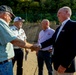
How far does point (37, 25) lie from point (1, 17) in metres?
18.8

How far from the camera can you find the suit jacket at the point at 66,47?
5.34m

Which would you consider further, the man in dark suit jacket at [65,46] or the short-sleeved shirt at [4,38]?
the man in dark suit jacket at [65,46]

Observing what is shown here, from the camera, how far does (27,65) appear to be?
11289 mm

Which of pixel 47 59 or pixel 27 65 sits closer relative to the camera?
pixel 47 59

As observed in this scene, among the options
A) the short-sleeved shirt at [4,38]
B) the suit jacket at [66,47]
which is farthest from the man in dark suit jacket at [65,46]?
the short-sleeved shirt at [4,38]

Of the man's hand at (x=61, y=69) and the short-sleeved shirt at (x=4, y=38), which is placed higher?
the short-sleeved shirt at (x=4, y=38)

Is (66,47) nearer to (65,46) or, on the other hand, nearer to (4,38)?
(65,46)

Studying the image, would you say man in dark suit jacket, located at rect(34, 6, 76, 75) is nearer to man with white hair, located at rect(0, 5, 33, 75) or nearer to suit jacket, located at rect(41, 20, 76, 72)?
suit jacket, located at rect(41, 20, 76, 72)

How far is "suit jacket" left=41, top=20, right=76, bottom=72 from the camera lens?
5340mm

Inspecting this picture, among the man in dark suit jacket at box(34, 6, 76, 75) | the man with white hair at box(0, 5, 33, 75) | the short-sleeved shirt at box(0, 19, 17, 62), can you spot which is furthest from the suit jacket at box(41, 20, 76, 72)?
the short-sleeved shirt at box(0, 19, 17, 62)

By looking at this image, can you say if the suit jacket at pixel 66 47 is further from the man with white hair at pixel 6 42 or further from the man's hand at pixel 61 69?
the man with white hair at pixel 6 42

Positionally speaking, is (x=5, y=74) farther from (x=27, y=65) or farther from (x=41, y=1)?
(x=41, y=1)

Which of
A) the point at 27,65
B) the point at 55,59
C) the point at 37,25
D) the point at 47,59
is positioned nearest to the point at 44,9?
the point at 37,25

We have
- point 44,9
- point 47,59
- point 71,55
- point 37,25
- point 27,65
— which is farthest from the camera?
point 44,9
